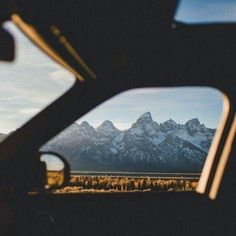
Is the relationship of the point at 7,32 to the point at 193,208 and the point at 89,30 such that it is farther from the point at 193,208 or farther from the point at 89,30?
the point at 193,208

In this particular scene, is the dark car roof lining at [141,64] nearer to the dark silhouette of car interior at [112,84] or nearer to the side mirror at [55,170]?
the dark silhouette of car interior at [112,84]

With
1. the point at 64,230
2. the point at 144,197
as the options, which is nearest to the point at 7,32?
the point at 64,230

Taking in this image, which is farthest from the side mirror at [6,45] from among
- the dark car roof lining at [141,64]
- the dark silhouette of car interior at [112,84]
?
the dark car roof lining at [141,64]

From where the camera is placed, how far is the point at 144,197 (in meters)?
4.09

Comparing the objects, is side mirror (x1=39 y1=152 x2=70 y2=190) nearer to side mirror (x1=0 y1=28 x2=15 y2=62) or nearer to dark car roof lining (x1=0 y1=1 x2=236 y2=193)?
dark car roof lining (x1=0 y1=1 x2=236 y2=193)

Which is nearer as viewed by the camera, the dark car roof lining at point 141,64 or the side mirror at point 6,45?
the side mirror at point 6,45

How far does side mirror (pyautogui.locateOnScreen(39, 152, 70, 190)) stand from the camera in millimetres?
3021

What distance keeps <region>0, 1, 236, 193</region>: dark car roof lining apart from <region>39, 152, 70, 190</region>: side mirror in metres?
0.16

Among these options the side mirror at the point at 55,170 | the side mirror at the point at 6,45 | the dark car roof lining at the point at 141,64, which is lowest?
the side mirror at the point at 55,170

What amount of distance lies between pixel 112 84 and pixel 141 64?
0.28m

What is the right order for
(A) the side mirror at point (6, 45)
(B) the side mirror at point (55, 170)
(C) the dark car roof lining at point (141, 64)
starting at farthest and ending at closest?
(C) the dark car roof lining at point (141, 64), (B) the side mirror at point (55, 170), (A) the side mirror at point (6, 45)

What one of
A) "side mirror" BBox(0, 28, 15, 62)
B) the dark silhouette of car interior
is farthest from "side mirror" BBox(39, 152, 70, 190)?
"side mirror" BBox(0, 28, 15, 62)

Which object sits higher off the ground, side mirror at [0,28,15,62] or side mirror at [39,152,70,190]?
side mirror at [0,28,15,62]

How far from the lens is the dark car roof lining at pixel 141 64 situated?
3270 mm
